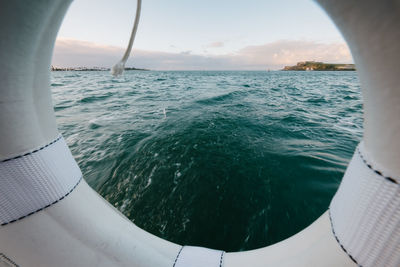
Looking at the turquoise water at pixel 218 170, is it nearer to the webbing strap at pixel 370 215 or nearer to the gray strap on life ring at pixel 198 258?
the gray strap on life ring at pixel 198 258

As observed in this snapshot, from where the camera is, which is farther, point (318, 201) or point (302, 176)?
point (302, 176)

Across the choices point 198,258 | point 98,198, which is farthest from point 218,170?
point 98,198

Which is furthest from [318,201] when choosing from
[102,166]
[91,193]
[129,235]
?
[102,166]

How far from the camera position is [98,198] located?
1.79 metres

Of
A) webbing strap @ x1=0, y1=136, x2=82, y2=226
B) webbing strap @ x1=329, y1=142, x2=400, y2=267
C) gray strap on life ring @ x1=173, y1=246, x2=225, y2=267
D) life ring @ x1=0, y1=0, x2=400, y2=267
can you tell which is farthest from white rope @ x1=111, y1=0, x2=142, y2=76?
webbing strap @ x1=329, y1=142, x2=400, y2=267

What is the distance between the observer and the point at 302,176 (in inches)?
161

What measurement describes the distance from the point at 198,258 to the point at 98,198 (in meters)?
1.32

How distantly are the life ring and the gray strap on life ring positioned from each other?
1 cm

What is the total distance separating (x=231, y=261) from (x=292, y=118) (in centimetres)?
871

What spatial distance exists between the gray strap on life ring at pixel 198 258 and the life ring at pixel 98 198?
0.01 m

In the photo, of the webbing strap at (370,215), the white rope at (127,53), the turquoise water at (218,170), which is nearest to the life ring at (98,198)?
the webbing strap at (370,215)

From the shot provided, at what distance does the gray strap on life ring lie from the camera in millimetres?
1536

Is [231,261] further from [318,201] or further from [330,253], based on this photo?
[318,201]

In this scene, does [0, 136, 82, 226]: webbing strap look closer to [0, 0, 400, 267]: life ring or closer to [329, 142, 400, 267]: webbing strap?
[0, 0, 400, 267]: life ring
